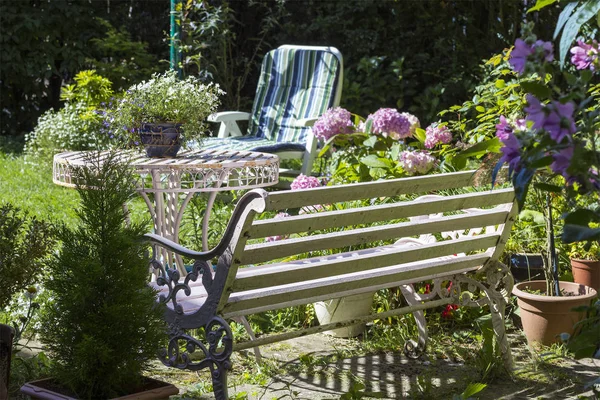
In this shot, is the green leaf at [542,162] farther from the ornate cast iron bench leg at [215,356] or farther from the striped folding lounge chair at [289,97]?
the striped folding lounge chair at [289,97]

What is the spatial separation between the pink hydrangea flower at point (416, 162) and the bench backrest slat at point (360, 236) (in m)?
1.28

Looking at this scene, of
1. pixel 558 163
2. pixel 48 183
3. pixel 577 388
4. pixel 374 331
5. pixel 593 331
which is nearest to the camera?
pixel 558 163

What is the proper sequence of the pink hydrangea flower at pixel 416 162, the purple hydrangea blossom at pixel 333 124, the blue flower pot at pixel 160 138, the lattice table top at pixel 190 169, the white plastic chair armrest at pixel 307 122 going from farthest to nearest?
1. the white plastic chair armrest at pixel 307 122
2. the purple hydrangea blossom at pixel 333 124
3. the pink hydrangea flower at pixel 416 162
4. the blue flower pot at pixel 160 138
5. the lattice table top at pixel 190 169

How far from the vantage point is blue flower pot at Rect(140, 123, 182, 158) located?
3.97 m

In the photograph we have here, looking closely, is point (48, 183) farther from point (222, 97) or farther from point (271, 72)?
point (222, 97)

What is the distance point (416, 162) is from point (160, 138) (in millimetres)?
1299

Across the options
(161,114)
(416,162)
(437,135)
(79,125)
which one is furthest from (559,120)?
(79,125)

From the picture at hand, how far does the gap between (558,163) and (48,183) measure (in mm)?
6100

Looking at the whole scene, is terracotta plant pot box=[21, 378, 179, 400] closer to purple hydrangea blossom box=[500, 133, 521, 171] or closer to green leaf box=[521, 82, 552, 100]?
purple hydrangea blossom box=[500, 133, 521, 171]

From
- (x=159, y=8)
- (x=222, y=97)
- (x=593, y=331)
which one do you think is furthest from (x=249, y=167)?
(x=159, y=8)

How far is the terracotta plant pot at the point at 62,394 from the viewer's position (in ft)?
6.79

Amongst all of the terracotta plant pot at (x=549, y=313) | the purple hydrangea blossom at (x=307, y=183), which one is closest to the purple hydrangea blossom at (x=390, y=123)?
the purple hydrangea blossom at (x=307, y=183)

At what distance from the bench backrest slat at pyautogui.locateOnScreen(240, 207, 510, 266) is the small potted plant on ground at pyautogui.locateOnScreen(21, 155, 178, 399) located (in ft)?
1.61

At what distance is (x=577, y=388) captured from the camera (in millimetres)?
3215
